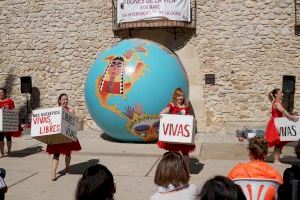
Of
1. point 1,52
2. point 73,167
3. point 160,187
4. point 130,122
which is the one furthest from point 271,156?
point 1,52

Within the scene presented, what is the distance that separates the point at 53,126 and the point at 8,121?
6.69 feet

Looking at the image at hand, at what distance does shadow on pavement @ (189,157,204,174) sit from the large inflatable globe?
62.1 inches

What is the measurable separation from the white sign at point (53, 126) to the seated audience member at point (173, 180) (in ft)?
11.1

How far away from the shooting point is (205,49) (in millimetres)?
11367

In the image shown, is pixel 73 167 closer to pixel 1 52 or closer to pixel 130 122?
pixel 130 122

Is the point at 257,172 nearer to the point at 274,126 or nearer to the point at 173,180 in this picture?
the point at 173,180

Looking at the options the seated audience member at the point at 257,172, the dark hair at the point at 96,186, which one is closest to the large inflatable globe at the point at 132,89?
the seated audience member at the point at 257,172

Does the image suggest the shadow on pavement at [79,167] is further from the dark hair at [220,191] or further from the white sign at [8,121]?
the dark hair at [220,191]

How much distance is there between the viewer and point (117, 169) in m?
6.59

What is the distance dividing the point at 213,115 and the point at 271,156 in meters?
3.76

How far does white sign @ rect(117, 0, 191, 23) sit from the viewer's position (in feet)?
36.0

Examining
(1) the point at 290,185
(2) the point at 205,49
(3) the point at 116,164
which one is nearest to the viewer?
(1) the point at 290,185

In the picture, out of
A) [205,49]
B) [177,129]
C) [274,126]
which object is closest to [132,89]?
[177,129]

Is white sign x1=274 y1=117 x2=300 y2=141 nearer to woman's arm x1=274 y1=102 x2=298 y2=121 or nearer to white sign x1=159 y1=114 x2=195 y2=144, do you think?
woman's arm x1=274 y1=102 x2=298 y2=121
